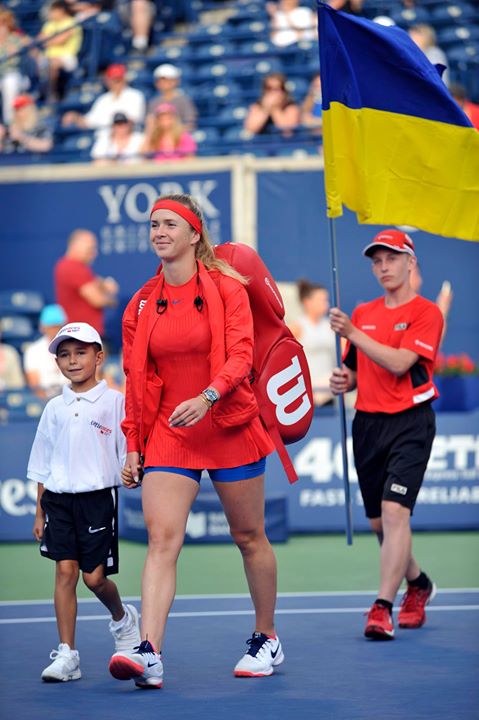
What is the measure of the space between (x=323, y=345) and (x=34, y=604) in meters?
5.37

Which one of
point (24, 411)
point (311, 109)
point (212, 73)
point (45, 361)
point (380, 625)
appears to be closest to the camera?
point (380, 625)

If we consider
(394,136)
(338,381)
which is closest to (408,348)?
(338,381)

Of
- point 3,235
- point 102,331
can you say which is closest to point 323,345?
point 102,331

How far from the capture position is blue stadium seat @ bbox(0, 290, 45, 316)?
15320 millimetres

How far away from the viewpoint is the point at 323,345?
13070 millimetres

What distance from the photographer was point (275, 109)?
15391 millimetres

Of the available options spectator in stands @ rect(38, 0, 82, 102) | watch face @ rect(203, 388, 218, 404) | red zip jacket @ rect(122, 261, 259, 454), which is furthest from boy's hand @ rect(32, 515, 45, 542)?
spectator in stands @ rect(38, 0, 82, 102)

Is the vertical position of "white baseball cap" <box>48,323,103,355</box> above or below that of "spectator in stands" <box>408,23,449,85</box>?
below

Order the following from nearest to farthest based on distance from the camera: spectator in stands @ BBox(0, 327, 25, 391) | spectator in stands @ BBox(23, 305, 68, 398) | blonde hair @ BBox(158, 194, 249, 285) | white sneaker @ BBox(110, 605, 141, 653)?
blonde hair @ BBox(158, 194, 249, 285)
white sneaker @ BBox(110, 605, 141, 653)
spectator in stands @ BBox(23, 305, 68, 398)
spectator in stands @ BBox(0, 327, 25, 391)

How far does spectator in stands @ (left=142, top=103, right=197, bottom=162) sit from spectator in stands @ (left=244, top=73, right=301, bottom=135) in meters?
0.84

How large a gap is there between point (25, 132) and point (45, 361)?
4.63m

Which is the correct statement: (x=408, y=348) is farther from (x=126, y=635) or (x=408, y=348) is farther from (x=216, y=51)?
(x=216, y=51)

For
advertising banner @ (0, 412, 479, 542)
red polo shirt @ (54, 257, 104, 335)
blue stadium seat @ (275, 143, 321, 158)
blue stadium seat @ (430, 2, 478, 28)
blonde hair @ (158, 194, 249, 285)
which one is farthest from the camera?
blue stadium seat @ (430, 2, 478, 28)

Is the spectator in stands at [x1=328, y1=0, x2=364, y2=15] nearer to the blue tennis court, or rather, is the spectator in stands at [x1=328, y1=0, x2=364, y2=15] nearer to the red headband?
the blue tennis court
